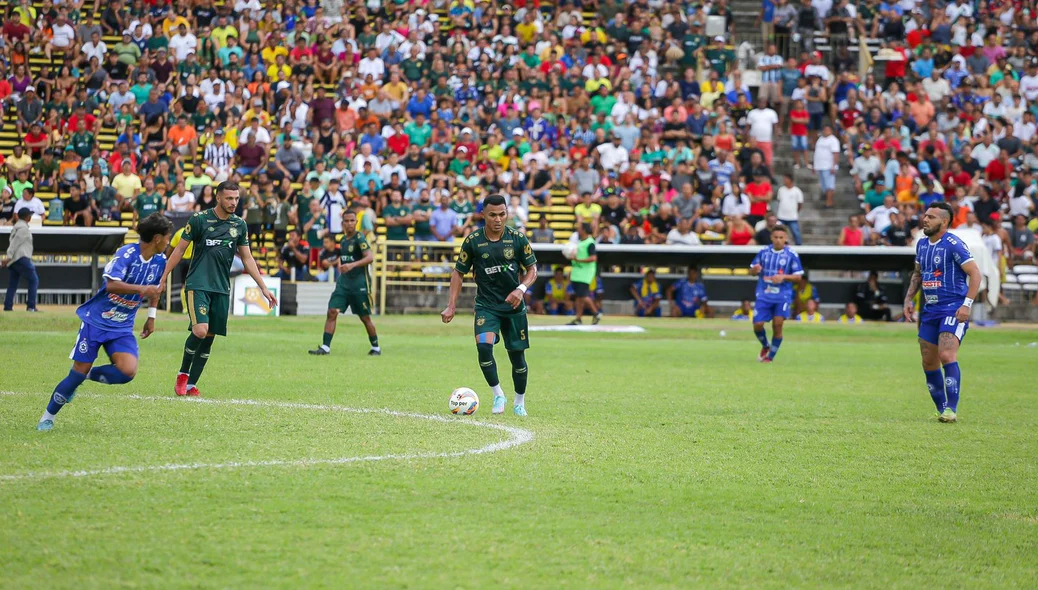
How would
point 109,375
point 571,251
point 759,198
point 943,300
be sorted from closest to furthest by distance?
1. point 109,375
2. point 943,300
3. point 571,251
4. point 759,198

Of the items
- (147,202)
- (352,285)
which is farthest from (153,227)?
(147,202)

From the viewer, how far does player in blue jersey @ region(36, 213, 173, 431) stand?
9.41 m

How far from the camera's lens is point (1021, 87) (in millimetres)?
36125

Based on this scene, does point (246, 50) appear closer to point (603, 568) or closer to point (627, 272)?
point (627, 272)

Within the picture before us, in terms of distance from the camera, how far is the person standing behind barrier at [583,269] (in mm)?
26656

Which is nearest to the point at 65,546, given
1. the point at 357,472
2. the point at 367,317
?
the point at 357,472

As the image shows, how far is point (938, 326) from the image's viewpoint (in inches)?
491

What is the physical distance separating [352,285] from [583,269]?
29.1 feet

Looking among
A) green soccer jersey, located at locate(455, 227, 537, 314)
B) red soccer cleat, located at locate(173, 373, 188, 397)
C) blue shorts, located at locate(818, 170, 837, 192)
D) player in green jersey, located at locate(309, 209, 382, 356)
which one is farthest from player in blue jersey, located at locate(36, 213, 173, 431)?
blue shorts, located at locate(818, 170, 837, 192)

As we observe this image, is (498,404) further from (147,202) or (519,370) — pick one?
(147,202)

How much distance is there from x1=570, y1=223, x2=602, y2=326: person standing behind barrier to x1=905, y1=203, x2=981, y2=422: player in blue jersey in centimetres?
1409

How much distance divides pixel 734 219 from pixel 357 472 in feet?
76.1

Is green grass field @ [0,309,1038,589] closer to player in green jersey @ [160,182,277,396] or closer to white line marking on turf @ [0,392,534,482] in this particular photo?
white line marking on turf @ [0,392,534,482]

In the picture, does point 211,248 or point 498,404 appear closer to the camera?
point 498,404
